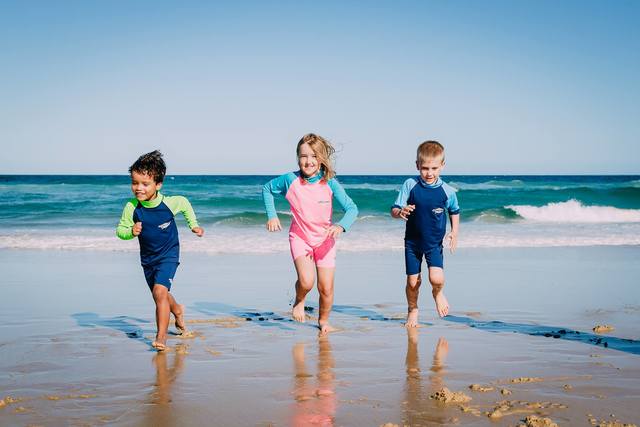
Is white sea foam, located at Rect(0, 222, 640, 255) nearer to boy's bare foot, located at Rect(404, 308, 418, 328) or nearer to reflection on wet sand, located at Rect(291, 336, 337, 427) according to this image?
boy's bare foot, located at Rect(404, 308, 418, 328)

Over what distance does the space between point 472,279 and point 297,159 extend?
3943 millimetres

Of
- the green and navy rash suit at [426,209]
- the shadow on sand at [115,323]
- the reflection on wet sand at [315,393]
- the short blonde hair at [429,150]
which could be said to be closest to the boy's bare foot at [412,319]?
the green and navy rash suit at [426,209]

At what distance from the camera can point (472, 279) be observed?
884cm

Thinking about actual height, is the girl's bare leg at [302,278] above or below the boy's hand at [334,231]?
below

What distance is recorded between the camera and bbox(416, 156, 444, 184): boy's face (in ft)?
19.3

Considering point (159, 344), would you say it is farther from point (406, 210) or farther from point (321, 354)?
point (406, 210)

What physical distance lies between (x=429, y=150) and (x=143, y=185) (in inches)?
95.8

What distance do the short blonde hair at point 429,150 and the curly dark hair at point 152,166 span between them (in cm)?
219

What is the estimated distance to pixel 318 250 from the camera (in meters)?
5.88

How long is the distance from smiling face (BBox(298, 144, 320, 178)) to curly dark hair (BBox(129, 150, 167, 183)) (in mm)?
1152

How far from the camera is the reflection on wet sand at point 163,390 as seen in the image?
344 centimetres

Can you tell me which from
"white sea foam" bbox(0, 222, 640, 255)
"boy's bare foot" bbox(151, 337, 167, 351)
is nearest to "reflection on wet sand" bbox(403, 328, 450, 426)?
"boy's bare foot" bbox(151, 337, 167, 351)

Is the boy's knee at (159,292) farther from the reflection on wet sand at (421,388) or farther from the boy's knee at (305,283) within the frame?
the reflection on wet sand at (421,388)

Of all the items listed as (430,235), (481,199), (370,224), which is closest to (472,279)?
(430,235)
